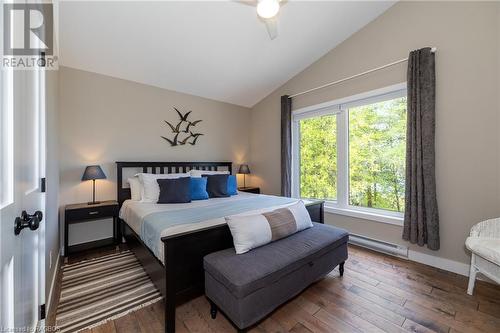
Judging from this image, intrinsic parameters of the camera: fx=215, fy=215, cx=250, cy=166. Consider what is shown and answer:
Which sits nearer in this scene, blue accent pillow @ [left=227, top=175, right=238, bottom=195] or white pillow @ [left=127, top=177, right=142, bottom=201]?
white pillow @ [left=127, top=177, right=142, bottom=201]

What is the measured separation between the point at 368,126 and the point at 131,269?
3572mm

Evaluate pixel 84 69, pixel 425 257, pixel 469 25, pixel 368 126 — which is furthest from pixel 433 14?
pixel 84 69

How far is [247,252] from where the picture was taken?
5.49ft

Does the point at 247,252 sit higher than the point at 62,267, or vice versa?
the point at 247,252

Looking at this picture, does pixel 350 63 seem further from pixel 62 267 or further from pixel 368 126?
pixel 62 267

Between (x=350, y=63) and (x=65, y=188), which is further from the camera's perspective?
(x=350, y=63)

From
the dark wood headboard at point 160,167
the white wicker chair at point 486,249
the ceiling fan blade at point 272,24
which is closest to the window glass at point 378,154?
the white wicker chair at point 486,249

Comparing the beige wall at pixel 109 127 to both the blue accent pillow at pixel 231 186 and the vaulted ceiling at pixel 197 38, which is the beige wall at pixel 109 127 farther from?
the blue accent pillow at pixel 231 186

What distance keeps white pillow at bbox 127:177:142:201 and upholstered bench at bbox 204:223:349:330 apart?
182 centimetres

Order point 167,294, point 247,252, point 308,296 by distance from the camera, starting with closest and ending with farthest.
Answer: point 167,294 → point 247,252 → point 308,296

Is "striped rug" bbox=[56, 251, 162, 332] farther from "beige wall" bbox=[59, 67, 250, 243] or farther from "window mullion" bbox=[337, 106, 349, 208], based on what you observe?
"window mullion" bbox=[337, 106, 349, 208]

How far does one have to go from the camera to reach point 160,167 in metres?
3.57

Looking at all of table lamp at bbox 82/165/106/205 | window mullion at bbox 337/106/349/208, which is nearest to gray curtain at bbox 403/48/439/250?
window mullion at bbox 337/106/349/208

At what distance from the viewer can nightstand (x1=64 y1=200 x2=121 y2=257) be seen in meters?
2.64
